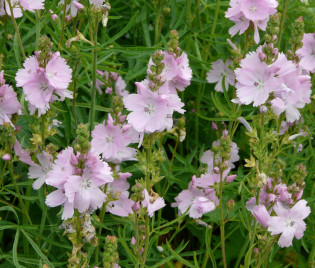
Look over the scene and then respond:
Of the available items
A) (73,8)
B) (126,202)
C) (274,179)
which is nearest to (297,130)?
(274,179)

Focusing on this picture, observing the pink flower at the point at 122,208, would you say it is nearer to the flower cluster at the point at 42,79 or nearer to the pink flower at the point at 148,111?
the pink flower at the point at 148,111

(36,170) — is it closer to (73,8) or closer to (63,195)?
(63,195)

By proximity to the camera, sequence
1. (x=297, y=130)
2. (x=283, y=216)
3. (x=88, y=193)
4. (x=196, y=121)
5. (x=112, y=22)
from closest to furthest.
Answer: (x=88, y=193), (x=283, y=216), (x=297, y=130), (x=196, y=121), (x=112, y=22)

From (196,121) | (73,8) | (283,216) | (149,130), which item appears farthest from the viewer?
(196,121)

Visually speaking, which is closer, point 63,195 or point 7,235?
point 63,195

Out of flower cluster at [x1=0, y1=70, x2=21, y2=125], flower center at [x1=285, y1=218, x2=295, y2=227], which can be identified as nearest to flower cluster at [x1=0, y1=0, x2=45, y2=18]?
flower cluster at [x1=0, y1=70, x2=21, y2=125]

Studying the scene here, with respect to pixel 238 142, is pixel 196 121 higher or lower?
higher
